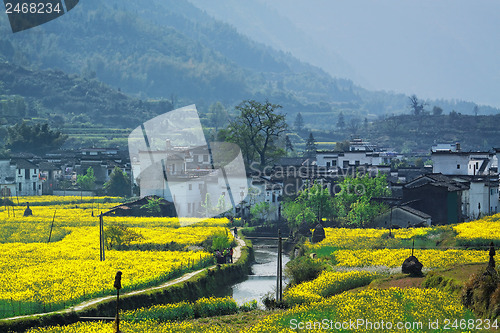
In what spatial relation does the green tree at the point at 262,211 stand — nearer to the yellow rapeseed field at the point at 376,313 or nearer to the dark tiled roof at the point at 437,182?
the dark tiled roof at the point at 437,182

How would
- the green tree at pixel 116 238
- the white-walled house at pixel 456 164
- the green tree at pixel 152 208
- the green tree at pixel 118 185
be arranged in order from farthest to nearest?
the green tree at pixel 118 185, the white-walled house at pixel 456 164, the green tree at pixel 152 208, the green tree at pixel 116 238

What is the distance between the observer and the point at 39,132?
128 m

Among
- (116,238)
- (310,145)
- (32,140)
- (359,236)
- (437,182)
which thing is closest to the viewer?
(116,238)

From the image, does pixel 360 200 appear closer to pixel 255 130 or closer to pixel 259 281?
pixel 259 281

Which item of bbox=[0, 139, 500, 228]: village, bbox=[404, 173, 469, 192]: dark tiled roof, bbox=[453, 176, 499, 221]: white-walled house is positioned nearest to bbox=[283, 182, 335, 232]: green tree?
bbox=[0, 139, 500, 228]: village

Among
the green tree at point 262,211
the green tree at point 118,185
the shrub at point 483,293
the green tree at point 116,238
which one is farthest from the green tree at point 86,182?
the shrub at point 483,293

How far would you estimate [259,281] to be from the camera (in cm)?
4628

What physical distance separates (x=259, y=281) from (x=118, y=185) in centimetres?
5592

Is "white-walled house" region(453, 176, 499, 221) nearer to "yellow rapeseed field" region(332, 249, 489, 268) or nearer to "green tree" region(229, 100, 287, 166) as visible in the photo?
"yellow rapeseed field" region(332, 249, 489, 268)

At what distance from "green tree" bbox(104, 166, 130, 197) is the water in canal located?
1640 inches

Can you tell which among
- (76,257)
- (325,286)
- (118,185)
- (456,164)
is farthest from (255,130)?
(325,286)

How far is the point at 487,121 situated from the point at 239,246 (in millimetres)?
141606

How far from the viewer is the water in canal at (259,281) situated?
135 ft

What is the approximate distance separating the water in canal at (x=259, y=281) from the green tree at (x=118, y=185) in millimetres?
41656
